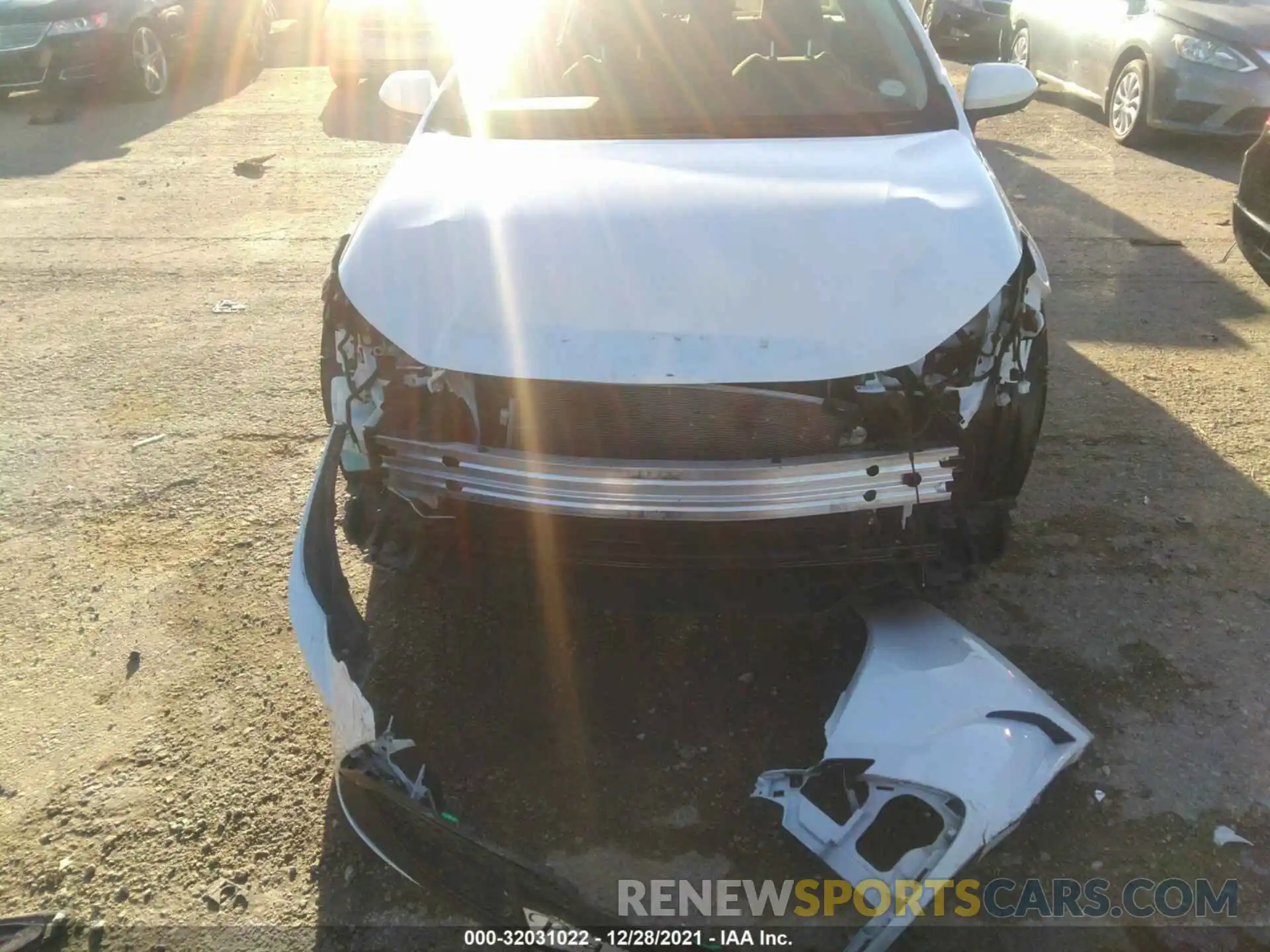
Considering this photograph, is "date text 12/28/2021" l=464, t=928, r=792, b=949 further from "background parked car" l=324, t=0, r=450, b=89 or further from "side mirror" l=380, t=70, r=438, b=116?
"background parked car" l=324, t=0, r=450, b=89

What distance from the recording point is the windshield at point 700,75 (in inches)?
124

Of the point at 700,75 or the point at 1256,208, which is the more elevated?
the point at 700,75

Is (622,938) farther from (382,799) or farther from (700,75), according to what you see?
(700,75)

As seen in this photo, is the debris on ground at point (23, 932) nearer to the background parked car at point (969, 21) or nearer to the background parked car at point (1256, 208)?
the background parked car at point (1256, 208)

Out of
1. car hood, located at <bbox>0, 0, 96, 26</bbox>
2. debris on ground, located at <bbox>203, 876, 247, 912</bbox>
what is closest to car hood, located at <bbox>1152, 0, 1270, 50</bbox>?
debris on ground, located at <bbox>203, 876, 247, 912</bbox>

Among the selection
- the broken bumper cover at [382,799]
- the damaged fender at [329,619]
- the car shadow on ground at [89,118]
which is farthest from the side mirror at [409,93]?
the car shadow on ground at [89,118]

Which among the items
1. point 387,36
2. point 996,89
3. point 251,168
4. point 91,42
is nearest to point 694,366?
point 996,89

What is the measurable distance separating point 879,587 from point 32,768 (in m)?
2.21

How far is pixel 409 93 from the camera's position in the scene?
12.4ft

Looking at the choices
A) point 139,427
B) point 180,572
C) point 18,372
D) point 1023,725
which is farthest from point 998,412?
point 18,372

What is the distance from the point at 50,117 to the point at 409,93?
296 inches

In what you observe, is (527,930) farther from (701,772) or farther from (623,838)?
(701,772)

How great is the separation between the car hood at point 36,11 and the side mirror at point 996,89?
29.3ft

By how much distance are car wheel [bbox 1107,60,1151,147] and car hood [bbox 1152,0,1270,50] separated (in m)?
0.39
